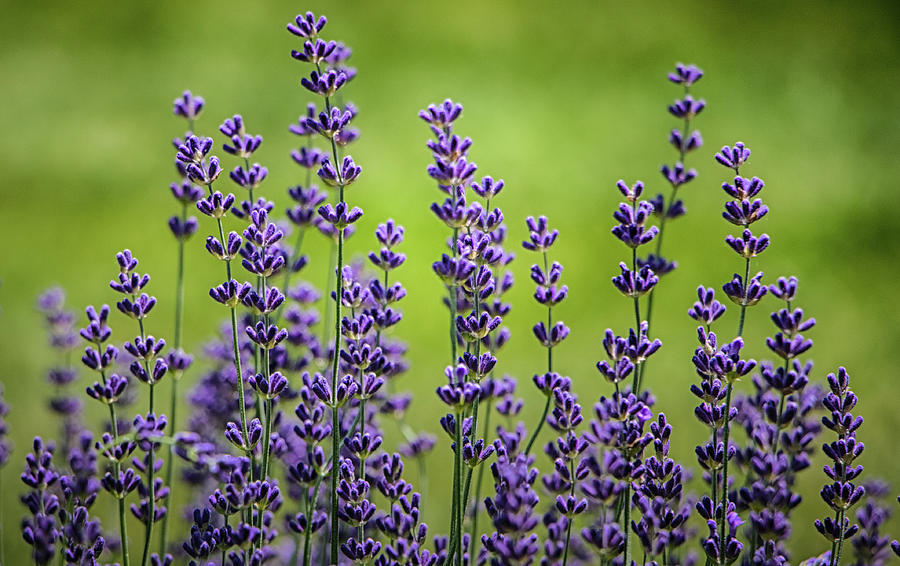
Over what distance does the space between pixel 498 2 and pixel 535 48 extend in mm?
127

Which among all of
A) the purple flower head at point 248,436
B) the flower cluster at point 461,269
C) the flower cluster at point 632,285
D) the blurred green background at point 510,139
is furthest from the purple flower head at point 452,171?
the blurred green background at point 510,139

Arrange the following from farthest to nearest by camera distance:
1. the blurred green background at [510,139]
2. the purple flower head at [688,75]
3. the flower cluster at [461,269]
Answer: the blurred green background at [510,139]
the purple flower head at [688,75]
the flower cluster at [461,269]

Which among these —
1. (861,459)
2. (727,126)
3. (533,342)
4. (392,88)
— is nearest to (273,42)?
(392,88)

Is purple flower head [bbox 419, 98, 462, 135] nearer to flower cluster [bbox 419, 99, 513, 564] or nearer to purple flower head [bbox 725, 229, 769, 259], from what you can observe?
flower cluster [bbox 419, 99, 513, 564]

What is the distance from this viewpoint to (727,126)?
1436 millimetres

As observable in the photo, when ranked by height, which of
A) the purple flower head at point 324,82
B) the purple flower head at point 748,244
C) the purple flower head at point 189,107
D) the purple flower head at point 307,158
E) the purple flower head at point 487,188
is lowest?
the purple flower head at point 748,244

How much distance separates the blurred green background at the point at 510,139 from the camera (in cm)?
140

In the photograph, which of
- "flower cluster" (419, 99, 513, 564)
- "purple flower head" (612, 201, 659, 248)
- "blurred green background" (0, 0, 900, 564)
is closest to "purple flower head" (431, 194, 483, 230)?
"flower cluster" (419, 99, 513, 564)

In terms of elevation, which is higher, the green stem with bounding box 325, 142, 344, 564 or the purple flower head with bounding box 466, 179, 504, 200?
the purple flower head with bounding box 466, 179, 504, 200

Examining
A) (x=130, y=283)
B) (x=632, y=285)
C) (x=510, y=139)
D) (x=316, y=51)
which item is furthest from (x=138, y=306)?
(x=510, y=139)

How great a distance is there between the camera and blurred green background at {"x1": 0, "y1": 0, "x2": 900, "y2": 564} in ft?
4.59

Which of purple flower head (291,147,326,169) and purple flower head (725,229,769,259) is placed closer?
purple flower head (725,229,769,259)

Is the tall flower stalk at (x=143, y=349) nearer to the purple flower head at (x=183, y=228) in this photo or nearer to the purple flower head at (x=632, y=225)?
the purple flower head at (x=183, y=228)

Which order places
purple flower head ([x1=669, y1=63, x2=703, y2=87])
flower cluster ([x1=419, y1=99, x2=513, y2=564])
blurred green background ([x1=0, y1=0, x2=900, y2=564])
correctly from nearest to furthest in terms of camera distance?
flower cluster ([x1=419, y1=99, x2=513, y2=564]) → purple flower head ([x1=669, y1=63, x2=703, y2=87]) → blurred green background ([x1=0, y1=0, x2=900, y2=564])
